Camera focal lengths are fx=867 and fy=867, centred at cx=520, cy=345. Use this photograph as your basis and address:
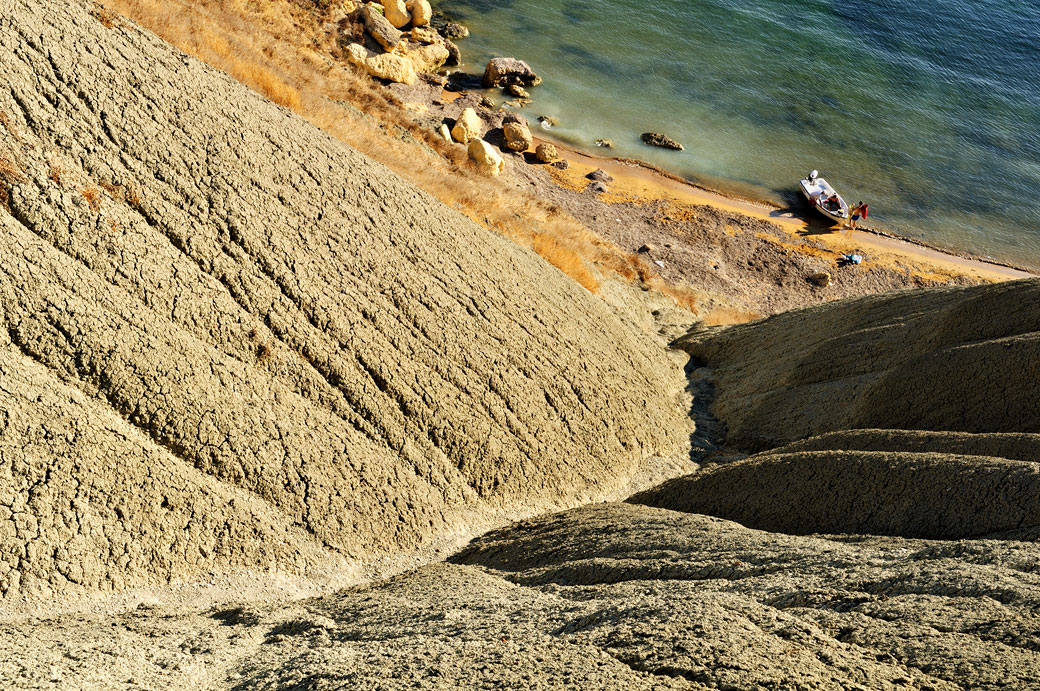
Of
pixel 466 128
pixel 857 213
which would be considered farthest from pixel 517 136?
pixel 857 213

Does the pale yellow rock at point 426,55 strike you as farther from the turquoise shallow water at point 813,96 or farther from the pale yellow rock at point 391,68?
the turquoise shallow water at point 813,96

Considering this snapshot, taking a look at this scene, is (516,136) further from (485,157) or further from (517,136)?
(485,157)

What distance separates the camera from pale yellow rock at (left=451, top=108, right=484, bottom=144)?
91.1 feet

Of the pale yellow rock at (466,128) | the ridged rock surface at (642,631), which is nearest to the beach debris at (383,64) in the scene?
the pale yellow rock at (466,128)

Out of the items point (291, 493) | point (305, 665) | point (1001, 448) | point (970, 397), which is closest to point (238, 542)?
point (291, 493)

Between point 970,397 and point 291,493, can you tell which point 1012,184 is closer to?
point 970,397

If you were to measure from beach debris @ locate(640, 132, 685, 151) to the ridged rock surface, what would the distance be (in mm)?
25875

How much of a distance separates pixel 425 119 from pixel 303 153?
17.2 metres

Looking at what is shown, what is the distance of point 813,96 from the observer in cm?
3747

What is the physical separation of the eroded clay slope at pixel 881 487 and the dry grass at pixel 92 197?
272 inches

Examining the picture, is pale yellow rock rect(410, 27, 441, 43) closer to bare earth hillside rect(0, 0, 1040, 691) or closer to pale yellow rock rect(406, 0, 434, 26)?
pale yellow rock rect(406, 0, 434, 26)

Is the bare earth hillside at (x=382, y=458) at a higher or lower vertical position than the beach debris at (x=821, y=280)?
higher

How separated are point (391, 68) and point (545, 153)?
650 centimetres

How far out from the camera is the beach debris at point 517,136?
2881cm
